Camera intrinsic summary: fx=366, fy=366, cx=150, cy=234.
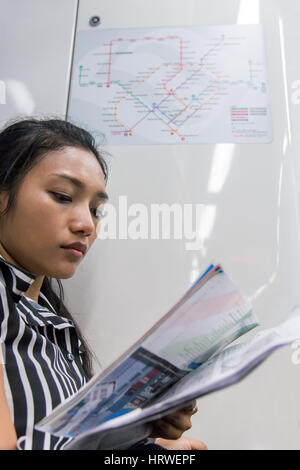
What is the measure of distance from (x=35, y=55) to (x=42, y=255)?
849 mm

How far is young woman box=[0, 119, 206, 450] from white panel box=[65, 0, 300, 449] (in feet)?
0.50

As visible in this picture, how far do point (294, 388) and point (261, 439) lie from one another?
0.46 feet

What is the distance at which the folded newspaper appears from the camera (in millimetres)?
368

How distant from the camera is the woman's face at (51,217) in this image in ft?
2.18

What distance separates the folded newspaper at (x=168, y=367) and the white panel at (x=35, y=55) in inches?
35.7

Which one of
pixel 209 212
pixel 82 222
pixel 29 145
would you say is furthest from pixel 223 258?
pixel 29 145

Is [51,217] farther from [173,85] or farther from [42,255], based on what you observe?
[173,85]

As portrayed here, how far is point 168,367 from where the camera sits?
1.50ft

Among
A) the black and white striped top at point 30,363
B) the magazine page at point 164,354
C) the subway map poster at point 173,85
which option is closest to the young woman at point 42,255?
the black and white striped top at point 30,363

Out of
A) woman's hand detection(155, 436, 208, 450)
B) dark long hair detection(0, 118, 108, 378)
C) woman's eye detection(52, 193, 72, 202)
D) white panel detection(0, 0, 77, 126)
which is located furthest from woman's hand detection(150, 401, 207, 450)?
white panel detection(0, 0, 77, 126)

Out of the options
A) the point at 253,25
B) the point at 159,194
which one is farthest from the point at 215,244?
the point at 253,25

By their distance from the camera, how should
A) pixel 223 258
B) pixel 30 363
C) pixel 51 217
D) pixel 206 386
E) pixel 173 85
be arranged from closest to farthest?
1. pixel 206 386
2. pixel 30 363
3. pixel 51 217
4. pixel 223 258
5. pixel 173 85
